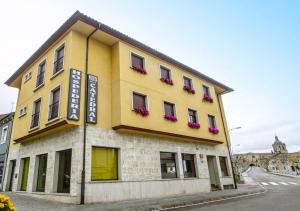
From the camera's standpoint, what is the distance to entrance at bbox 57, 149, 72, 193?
12.9 meters

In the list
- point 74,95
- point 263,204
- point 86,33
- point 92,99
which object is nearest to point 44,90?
point 74,95

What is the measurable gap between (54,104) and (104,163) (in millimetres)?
4978

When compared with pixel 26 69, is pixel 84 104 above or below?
below

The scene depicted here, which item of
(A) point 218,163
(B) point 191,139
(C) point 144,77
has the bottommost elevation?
(A) point 218,163

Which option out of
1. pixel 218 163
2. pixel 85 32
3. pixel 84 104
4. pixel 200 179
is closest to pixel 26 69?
pixel 85 32

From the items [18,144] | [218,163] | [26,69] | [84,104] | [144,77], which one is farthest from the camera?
[218,163]

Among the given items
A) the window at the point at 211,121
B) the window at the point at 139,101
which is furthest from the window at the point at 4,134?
the window at the point at 211,121

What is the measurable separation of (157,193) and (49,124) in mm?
7920

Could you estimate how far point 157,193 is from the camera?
14828 mm

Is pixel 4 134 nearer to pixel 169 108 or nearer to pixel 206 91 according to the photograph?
pixel 169 108

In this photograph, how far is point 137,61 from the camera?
17.3 metres

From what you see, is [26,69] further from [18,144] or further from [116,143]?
[116,143]

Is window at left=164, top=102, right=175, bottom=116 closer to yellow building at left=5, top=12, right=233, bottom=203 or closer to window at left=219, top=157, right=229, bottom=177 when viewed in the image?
yellow building at left=5, top=12, right=233, bottom=203

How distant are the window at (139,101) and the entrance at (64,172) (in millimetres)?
5048
